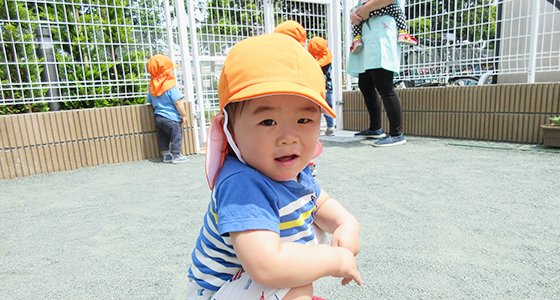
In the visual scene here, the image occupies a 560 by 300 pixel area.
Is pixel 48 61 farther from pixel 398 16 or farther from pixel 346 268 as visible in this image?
pixel 346 268

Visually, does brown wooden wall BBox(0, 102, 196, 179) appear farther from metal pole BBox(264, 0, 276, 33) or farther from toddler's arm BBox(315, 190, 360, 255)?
toddler's arm BBox(315, 190, 360, 255)

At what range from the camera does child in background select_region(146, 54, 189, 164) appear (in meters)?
4.08

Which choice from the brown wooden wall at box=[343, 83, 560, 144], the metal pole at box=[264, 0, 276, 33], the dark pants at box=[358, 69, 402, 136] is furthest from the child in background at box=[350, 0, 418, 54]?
the metal pole at box=[264, 0, 276, 33]

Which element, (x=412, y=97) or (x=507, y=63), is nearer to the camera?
(x=507, y=63)

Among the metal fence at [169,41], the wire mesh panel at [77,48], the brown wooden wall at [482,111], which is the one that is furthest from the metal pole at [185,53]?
the brown wooden wall at [482,111]

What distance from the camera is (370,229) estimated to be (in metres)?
1.86

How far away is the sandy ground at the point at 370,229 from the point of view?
1.39 metres

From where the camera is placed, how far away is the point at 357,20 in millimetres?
4215

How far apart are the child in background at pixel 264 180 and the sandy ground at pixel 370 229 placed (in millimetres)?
572

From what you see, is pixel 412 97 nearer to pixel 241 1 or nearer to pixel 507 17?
pixel 507 17

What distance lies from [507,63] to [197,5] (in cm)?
403

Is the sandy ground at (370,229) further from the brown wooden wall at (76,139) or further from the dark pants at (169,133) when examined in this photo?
the dark pants at (169,133)

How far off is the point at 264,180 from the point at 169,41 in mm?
4143

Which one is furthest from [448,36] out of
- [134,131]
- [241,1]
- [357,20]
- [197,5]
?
[134,131]
